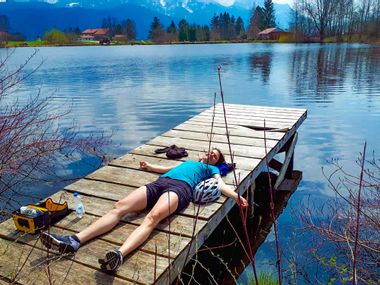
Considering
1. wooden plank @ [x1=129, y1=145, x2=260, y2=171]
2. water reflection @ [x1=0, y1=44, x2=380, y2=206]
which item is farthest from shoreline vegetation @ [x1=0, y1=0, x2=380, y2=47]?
wooden plank @ [x1=129, y1=145, x2=260, y2=171]

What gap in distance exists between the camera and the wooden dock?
2.97 meters

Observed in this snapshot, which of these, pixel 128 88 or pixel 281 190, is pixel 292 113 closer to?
pixel 281 190

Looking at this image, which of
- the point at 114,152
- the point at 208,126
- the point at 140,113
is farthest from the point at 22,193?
the point at 140,113

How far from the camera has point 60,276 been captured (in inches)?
117

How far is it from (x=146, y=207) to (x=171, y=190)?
1.12ft

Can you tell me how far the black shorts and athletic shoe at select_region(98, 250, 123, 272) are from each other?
102 cm

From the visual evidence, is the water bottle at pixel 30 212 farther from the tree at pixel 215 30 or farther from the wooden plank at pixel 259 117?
the tree at pixel 215 30

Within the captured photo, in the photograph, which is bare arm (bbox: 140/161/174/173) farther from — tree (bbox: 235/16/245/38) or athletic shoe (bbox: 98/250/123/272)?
tree (bbox: 235/16/245/38)

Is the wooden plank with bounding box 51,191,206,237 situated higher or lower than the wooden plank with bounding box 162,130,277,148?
lower

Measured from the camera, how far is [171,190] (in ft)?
13.0

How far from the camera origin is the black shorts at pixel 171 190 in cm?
394

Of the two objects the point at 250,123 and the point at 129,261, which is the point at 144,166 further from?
the point at 250,123

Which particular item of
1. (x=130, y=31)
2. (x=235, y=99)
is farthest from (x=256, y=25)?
(x=235, y=99)

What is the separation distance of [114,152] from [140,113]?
4.72 meters
